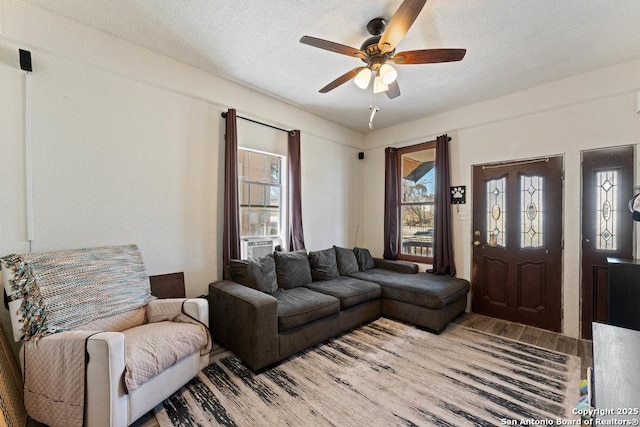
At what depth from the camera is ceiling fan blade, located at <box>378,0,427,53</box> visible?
159 centimetres

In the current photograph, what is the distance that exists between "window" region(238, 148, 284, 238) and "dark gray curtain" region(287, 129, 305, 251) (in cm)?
16

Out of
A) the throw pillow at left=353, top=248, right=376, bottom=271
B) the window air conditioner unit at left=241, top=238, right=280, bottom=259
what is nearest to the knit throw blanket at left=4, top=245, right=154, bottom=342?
the window air conditioner unit at left=241, top=238, right=280, bottom=259

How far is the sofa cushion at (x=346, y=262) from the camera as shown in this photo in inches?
156

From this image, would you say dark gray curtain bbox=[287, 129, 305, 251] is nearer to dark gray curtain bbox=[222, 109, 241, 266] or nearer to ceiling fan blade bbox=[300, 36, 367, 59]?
dark gray curtain bbox=[222, 109, 241, 266]

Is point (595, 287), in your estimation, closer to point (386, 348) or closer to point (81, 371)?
point (386, 348)

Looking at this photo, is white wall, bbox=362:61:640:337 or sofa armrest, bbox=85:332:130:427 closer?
sofa armrest, bbox=85:332:130:427

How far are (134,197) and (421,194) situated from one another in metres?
3.97

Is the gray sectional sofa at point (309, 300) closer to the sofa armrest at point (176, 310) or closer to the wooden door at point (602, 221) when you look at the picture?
the sofa armrest at point (176, 310)

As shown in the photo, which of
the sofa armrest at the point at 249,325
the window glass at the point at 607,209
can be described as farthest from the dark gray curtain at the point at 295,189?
the window glass at the point at 607,209

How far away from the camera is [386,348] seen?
2.76 m

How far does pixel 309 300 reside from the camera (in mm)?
2762

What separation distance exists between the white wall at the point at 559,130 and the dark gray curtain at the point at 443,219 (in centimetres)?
13

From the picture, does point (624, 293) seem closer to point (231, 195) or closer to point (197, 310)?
point (197, 310)

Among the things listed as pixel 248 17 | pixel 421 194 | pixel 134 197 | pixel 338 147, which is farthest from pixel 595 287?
pixel 134 197
